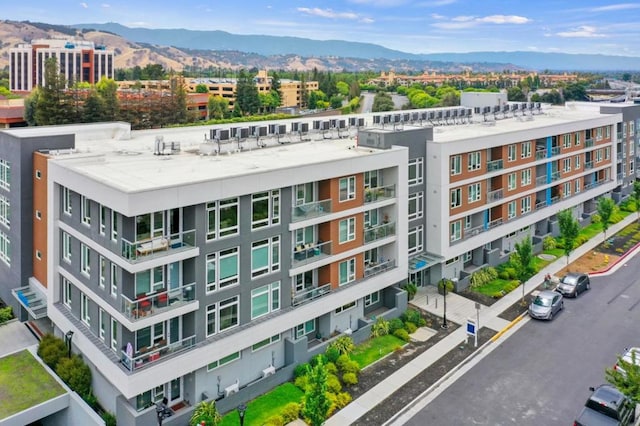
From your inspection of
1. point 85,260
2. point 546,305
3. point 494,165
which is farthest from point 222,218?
point 494,165

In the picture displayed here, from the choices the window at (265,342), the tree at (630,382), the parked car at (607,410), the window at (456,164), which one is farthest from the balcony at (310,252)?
the tree at (630,382)

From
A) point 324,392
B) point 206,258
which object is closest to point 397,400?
point 324,392

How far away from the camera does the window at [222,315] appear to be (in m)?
23.0

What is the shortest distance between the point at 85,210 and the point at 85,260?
2326 mm

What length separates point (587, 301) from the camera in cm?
3525

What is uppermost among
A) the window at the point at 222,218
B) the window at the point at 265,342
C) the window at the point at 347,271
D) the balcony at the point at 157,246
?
the window at the point at 222,218

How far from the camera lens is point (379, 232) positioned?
31.0 m

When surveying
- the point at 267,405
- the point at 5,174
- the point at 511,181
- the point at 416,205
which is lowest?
the point at 267,405

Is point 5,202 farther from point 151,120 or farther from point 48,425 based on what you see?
point 151,120

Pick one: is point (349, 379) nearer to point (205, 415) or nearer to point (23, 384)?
point (205, 415)

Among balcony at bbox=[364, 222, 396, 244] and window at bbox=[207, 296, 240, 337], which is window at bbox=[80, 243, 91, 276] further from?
balcony at bbox=[364, 222, 396, 244]

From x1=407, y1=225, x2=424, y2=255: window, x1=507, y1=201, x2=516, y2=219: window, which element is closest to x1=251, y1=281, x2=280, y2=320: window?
x1=407, y1=225, x2=424, y2=255: window

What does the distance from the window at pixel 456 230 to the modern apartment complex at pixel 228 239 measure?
7.9 inches

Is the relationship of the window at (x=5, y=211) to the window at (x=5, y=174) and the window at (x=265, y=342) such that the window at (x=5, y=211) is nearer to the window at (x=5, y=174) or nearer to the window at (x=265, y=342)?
the window at (x=5, y=174)
